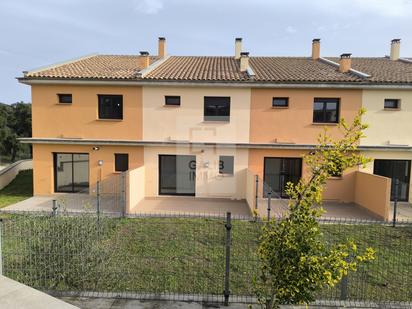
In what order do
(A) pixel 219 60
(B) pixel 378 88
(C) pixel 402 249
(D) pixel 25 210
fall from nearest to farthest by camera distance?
1. (C) pixel 402 249
2. (D) pixel 25 210
3. (B) pixel 378 88
4. (A) pixel 219 60

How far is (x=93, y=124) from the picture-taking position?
13.5 meters

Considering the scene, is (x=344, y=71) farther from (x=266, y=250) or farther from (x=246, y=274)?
(x=266, y=250)

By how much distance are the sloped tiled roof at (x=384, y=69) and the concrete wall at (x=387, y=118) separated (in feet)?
1.87

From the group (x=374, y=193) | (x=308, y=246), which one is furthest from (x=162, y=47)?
(x=308, y=246)

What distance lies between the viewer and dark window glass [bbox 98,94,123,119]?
1359 cm

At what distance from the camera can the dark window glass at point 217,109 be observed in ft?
44.0

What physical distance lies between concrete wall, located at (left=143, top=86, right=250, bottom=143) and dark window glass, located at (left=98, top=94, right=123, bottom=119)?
130 cm

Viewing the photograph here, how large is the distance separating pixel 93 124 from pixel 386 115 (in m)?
14.2

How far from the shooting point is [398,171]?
1338 cm

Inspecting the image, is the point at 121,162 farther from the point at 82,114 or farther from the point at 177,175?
the point at 82,114

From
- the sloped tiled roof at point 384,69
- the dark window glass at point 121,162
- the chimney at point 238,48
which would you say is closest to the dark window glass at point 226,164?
the dark window glass at point 121,162

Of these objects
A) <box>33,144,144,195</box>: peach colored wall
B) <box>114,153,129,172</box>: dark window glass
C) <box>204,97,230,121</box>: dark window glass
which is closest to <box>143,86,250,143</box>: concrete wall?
<box>204,97,230,121</box>: dark window glass

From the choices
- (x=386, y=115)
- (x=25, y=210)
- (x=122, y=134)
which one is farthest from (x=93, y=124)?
(x=386, y=115)

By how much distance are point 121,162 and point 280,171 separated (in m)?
8.06
